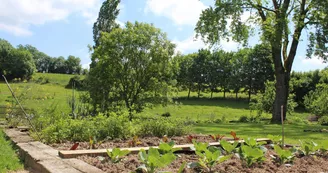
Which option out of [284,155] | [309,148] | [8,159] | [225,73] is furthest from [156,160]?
[225,73]

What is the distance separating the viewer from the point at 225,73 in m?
50.5

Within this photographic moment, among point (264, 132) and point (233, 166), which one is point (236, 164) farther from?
point (264, 132)

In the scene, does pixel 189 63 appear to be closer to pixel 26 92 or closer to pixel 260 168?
pixel 26 92

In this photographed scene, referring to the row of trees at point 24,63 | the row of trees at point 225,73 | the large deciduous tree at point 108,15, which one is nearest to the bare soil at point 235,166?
the large deciduous tree at point 108,15

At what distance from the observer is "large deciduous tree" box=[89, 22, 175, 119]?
16250 mm

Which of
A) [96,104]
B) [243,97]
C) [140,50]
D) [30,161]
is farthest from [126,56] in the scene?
[243,97]

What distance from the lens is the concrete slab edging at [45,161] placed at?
12.0ft

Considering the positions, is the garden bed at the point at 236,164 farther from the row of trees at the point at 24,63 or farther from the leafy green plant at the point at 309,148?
the row of trees at the point at 24,63

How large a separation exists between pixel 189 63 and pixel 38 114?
1808 inches

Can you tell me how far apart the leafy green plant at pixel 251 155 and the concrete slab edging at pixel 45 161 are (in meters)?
1.78

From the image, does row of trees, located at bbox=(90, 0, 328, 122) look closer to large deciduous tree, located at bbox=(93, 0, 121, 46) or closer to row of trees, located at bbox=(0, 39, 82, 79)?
large deciduous tree, located at bbox=(93, 0, 121, 46)

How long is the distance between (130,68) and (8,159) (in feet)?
37.7

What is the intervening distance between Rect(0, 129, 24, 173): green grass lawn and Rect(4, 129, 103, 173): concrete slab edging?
4.4 inches

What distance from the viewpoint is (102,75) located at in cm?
1630
